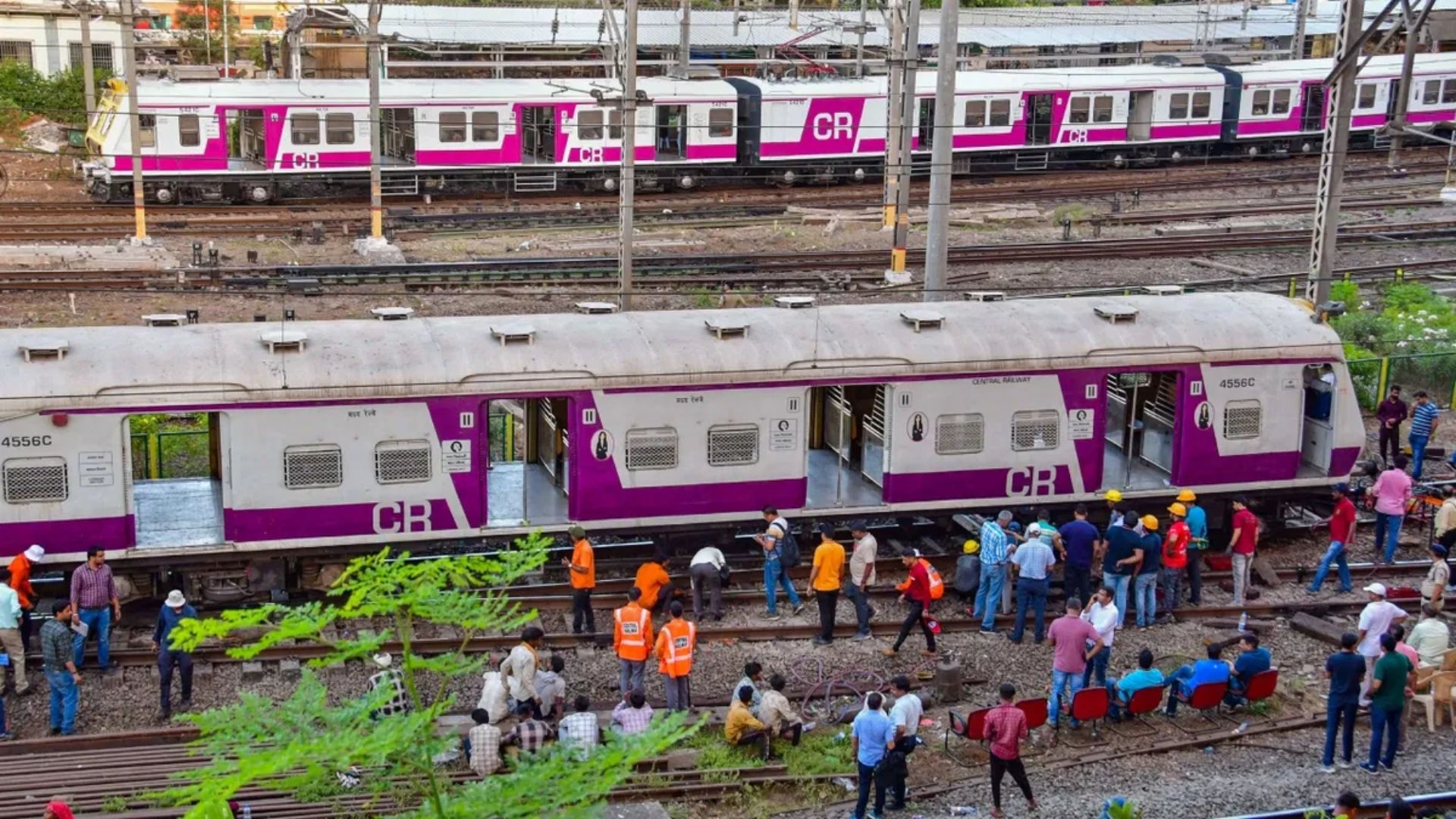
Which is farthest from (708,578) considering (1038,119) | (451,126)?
(1038,119)

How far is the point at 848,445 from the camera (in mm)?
21469

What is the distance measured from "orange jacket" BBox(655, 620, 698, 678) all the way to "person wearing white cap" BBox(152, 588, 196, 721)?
14.3ft

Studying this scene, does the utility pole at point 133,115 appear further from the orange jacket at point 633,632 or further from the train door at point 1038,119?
the train door at point 1038,119

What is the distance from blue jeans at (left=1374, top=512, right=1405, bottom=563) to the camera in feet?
68.3

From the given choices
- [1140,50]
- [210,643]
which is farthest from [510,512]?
[1140,50]

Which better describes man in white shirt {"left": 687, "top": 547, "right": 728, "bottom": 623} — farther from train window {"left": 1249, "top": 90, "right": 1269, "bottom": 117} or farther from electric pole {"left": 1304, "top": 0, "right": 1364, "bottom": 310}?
train window {"left": 1249, "top": 90, "right": 1269, "bottom": 117}

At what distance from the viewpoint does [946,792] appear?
15.1 metres

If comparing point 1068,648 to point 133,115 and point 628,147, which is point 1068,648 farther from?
point 133,115

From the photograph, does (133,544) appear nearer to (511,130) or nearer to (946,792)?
(946,792)

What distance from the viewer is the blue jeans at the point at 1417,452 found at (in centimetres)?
2362

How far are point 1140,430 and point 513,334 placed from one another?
858 cm

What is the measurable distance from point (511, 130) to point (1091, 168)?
1733 cm

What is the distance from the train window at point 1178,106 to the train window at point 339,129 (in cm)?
2276

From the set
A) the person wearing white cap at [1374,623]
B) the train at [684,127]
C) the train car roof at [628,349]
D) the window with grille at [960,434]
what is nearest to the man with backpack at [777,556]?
the train car roof at [628,349]
